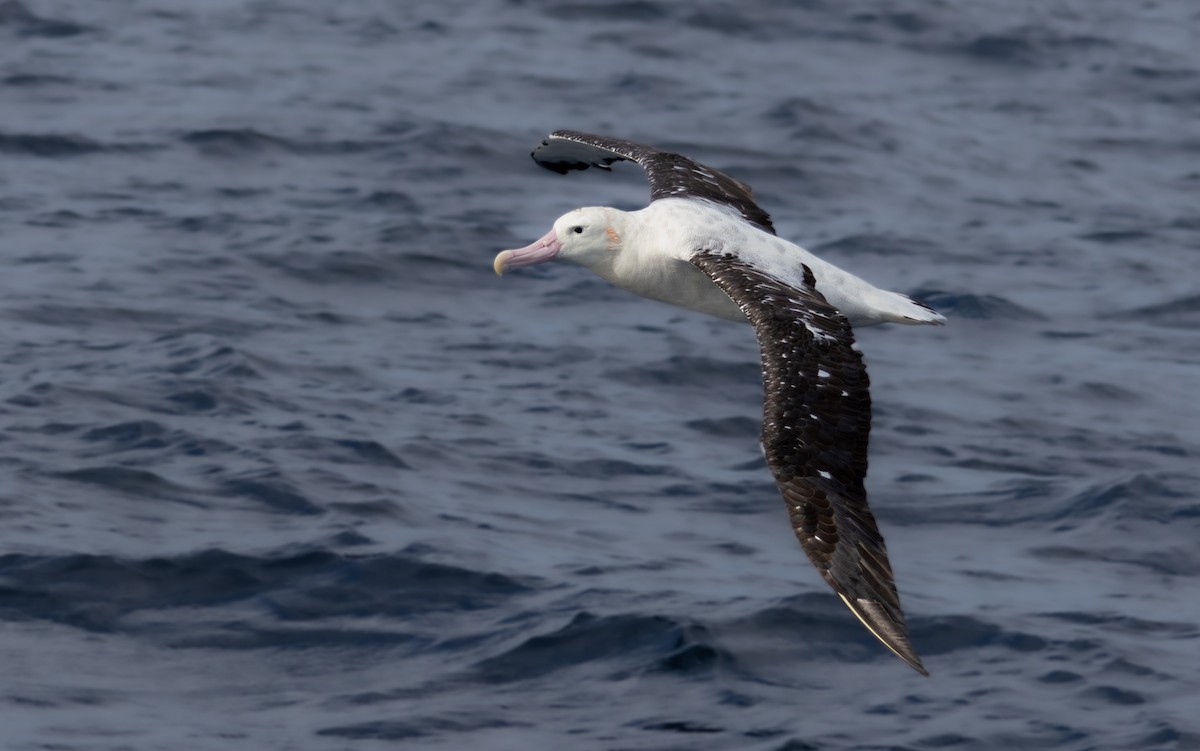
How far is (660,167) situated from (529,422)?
3.11m

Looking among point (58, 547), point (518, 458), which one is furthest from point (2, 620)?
point (518, 458)

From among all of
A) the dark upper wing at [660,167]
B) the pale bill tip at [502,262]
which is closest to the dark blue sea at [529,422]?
the dark upper wing at [660,167]

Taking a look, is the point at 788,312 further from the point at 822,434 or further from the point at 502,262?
the point at 502,262

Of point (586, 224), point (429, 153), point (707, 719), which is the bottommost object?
point (707, 719)

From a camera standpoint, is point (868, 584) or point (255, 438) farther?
point (255, 438)

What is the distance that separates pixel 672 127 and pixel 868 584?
48.2 ft

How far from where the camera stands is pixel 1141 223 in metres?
21.7

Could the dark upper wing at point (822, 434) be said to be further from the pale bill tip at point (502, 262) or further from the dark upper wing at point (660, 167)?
the dark upper wing at point (660, 167)

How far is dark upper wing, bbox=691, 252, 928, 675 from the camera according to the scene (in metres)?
9.30

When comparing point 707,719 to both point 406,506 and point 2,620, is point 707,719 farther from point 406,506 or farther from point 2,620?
point 2,620

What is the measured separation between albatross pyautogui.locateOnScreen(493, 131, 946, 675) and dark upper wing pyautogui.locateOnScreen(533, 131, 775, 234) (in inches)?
0.7

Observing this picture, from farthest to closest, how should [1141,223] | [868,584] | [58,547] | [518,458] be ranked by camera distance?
[1141,223], [518,458], [58,547], [868,584]

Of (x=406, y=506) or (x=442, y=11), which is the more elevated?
(x=442, y=11)

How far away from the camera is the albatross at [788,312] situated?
31.1 ft
